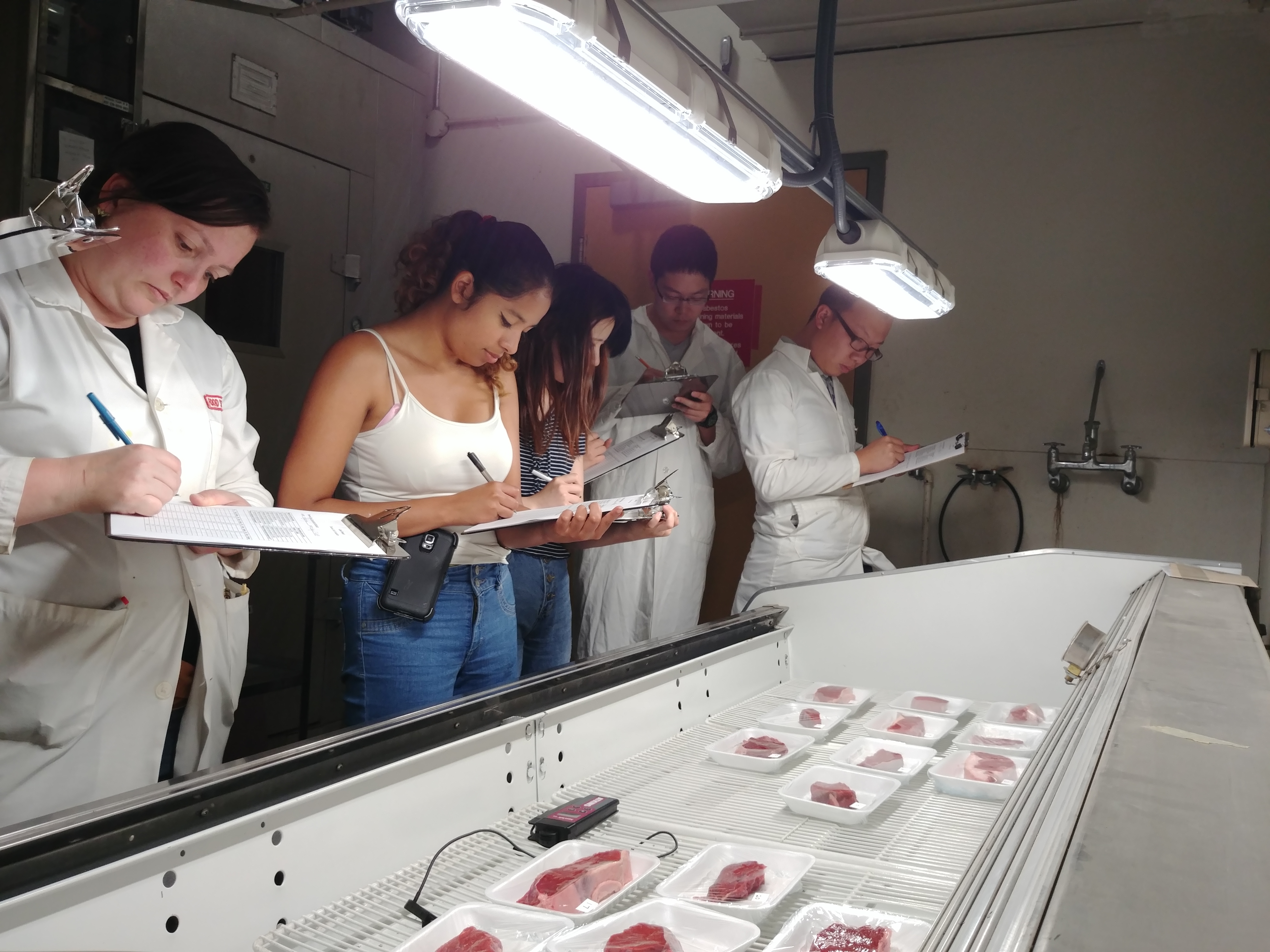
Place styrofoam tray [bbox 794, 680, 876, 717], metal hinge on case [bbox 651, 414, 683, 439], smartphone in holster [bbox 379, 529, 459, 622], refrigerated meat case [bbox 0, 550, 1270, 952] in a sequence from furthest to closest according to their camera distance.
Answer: metal hinge on case [bbox 651, 414, 683, 439] < styrofoam tray [bbox 794, 680, 876, 717] < smartphone in holster [bbox 379, 529, 459, 622] < refrigerated meat case [bbox 0, 550, 1270, 952]

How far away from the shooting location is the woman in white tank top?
5.97ft

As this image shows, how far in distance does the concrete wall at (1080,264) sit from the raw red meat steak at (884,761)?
214 cm

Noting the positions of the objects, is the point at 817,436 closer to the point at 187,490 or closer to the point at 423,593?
the point at 423,593

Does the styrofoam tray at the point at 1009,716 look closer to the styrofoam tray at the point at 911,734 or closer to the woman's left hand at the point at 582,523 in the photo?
the styrofoam tray at the point at 911,734

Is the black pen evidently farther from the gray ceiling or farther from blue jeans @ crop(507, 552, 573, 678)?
the gray ceiling

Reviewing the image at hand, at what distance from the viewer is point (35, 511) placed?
127 cm

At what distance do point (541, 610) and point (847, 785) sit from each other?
1.08 meters

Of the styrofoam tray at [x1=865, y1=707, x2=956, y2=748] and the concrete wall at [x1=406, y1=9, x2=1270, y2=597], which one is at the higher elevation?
the concrete wall at [x1=406, y1=9, x2=1270, y2=597]

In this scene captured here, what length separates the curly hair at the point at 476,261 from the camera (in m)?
1.99

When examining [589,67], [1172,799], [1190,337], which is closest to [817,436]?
[1190,337]

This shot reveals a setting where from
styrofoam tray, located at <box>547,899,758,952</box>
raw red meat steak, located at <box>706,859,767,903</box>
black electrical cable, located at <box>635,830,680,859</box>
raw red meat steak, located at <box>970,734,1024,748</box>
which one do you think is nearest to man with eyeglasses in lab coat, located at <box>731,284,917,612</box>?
raw red meat steak, located at <box>970,734,1024,748</box>

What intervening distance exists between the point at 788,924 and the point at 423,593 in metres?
0.94

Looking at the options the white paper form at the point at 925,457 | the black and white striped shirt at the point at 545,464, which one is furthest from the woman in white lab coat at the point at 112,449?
the white paper form at the point at 925,457

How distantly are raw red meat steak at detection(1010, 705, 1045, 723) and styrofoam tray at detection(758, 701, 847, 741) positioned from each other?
0.36m
